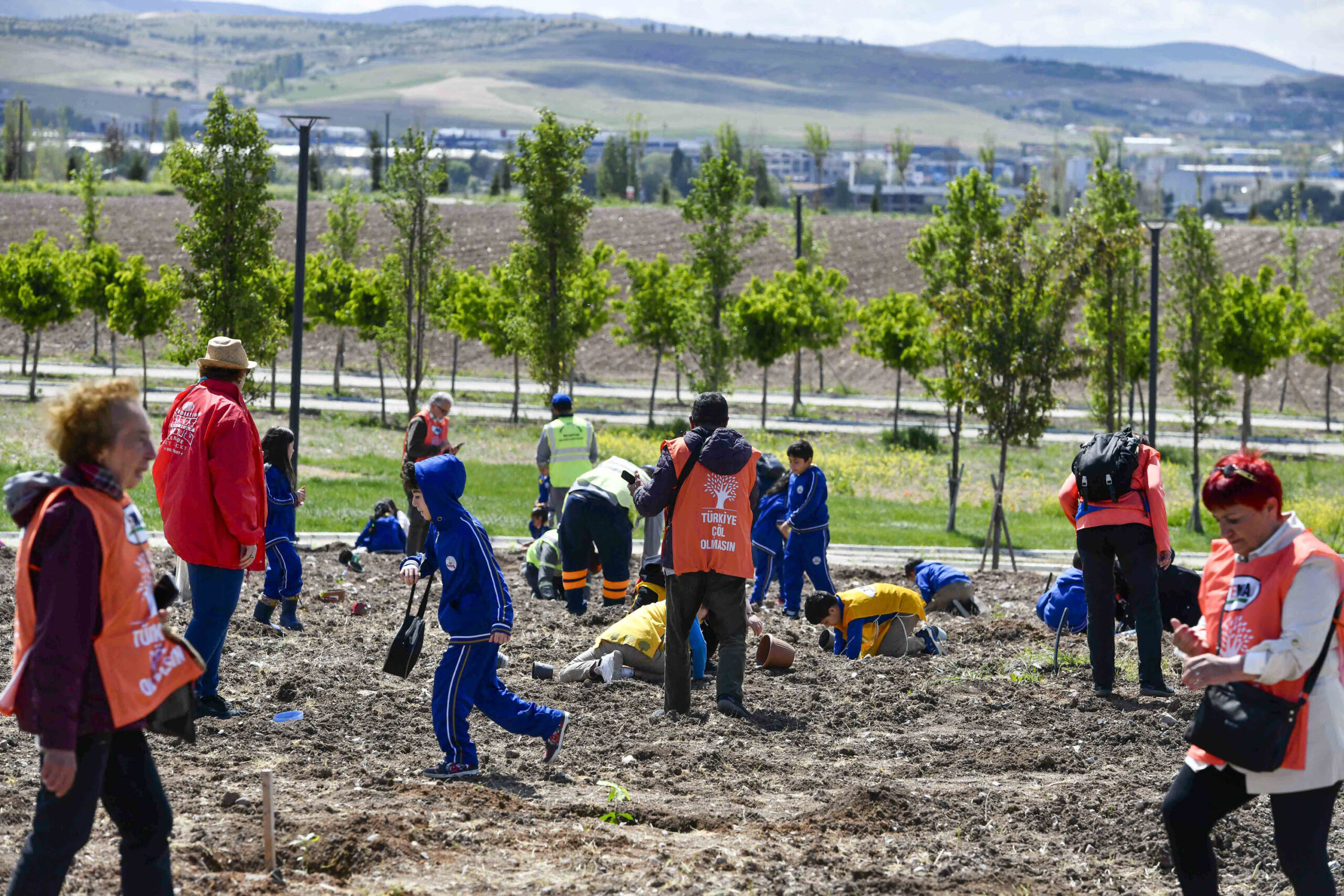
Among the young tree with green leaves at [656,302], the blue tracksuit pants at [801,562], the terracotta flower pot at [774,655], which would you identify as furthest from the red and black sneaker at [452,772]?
the young tree with green leaves at [656,302]

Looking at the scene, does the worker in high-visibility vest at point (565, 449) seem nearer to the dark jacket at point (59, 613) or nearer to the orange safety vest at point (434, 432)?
the orange safety vest at point (434, 432)

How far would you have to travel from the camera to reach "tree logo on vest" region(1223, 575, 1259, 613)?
3.98m

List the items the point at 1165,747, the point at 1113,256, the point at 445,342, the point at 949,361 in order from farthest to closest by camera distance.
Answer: the point at 445,342
the point at 949,361
the point at 1113,256
the point at 1165,747

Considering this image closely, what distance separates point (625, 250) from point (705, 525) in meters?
45.7

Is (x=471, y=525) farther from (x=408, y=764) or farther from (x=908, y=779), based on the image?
(x=908, y=779)

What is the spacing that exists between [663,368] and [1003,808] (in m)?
50.3

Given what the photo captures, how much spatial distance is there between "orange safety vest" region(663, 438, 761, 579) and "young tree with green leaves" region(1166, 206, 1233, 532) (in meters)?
20.7

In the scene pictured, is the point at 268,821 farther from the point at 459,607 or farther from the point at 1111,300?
the point at 1111,300

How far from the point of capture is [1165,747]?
7219mm

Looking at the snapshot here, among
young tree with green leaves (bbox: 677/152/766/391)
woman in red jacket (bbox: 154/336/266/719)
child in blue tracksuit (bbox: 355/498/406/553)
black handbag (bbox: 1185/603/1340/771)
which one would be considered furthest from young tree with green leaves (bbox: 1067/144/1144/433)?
black handbag (bbox: 1185/603/1340/771)

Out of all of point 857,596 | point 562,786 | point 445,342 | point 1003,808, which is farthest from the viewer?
point 445,342

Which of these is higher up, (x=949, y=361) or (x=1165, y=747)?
(x=949, y=361)

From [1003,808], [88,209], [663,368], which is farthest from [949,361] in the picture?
[88,209]

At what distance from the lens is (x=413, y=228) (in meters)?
30.7
